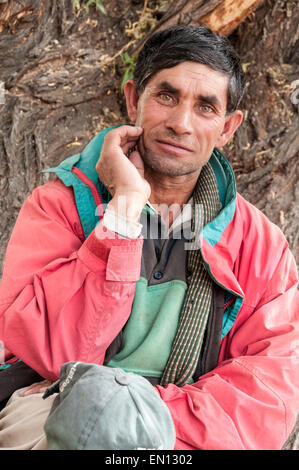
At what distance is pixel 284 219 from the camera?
3.36 metres

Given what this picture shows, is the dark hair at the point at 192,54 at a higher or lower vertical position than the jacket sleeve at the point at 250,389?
higher

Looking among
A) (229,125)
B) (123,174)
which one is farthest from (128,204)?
(229,125)

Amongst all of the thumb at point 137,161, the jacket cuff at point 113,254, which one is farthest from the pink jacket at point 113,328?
the thumb at point 137,161

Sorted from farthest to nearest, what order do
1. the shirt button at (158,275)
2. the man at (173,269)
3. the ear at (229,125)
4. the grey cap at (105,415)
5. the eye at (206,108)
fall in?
the ear at (229,125)
the eye at (206,108)
the shirt button at (158,275)
the man at (173,269)
the grey cap at (105,415)

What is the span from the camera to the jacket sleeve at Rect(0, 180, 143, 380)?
199 centimetres

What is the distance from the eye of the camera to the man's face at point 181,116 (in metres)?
2.40

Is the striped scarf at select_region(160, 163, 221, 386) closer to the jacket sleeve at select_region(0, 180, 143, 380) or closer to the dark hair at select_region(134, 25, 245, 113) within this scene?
the jacket sleeve at select_region(0, 180, 143, 380)

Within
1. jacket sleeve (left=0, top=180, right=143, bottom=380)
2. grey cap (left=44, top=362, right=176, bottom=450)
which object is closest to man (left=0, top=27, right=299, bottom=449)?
jacket sleeve (left=0, top=180, right=143, bottom=380)

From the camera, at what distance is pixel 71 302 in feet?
6.66

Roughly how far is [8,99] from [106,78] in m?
0.73

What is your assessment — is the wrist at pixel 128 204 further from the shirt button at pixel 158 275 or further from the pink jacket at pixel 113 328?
the shirt button at pixel 158 275

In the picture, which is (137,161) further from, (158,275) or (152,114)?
(158,275)

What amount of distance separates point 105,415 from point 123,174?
1.05 metres
